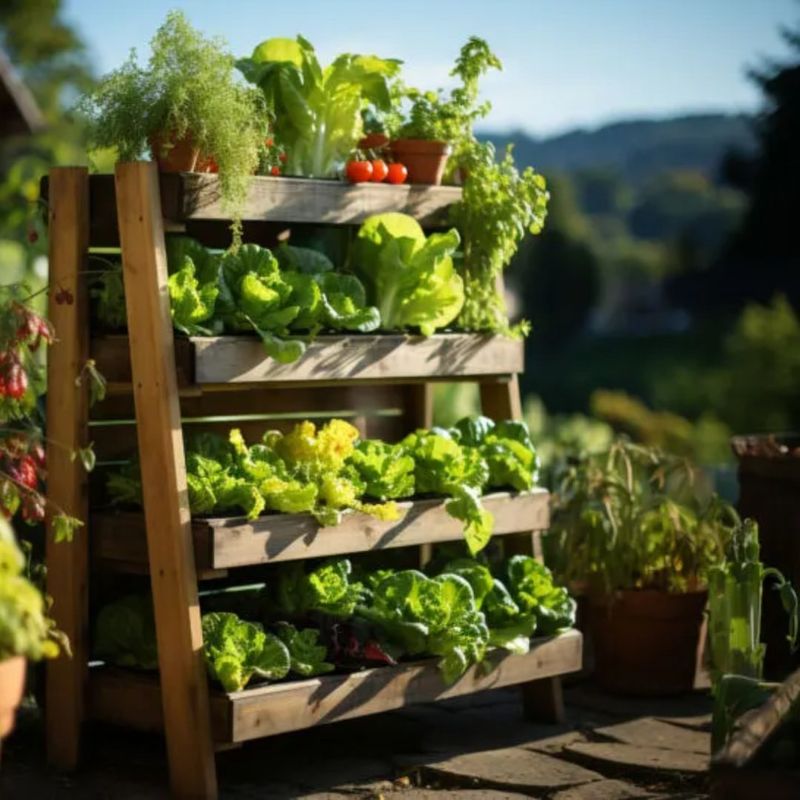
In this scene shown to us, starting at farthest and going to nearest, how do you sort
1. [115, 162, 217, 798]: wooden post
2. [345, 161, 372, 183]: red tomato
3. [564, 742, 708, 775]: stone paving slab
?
[345, 161, 372, 183]: red tomato → [564, 742, 708, 775]: stone paving slab → [115, 162, 217, 798]: wooden post

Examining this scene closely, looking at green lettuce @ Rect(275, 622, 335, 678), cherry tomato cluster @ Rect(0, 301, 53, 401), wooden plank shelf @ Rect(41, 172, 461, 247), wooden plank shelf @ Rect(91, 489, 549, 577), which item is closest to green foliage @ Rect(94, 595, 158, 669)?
wooden plank shelf @ Rect(91, 489, 549, 577)

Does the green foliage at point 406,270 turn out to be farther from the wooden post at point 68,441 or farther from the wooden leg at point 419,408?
the wooden post at point 68,441

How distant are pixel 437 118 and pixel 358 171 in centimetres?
45

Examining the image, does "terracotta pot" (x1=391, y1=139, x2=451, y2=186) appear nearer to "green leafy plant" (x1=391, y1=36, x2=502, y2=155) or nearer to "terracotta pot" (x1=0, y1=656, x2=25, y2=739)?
"green leafy plant" (x1=391, y1=36, x2=502, y2=155)

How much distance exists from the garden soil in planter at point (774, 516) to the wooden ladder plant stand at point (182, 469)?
3.15ft

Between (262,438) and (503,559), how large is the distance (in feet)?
3.15

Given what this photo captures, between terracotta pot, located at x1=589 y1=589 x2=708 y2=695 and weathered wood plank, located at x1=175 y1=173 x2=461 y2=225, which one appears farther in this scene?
terracotta pot, located at x1=589 y1=589 x2=708 y2=695

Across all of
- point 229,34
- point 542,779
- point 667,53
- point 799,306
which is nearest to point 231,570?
point 542,779

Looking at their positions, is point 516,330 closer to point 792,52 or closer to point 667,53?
point 792,52

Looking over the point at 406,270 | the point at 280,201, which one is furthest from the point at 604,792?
the point at 280,201

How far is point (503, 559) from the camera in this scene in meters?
5.96

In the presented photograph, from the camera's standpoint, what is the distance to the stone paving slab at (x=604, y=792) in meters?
5.01

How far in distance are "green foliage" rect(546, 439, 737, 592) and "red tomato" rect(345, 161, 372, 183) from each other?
1.72m

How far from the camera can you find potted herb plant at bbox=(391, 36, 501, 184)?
570 cm
